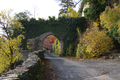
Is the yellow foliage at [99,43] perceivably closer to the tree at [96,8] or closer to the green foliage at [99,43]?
the green foliage at [99,43]

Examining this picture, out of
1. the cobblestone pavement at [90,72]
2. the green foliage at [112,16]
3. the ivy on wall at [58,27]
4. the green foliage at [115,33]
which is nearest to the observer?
the cobblestone pavement at [90,72]

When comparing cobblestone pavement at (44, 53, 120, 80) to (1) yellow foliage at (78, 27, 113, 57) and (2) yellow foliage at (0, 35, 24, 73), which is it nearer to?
(1) yellow foliage at (78, 27, 113, 57)

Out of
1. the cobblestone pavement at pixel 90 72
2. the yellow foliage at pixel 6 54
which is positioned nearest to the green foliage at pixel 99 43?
the cobblestone pavement at pixel 90 72

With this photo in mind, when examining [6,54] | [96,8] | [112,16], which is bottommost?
[6,54]

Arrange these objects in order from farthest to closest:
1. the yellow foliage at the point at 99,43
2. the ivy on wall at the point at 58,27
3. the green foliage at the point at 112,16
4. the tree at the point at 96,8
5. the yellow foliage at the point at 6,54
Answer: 1. the ivy on wall at the point at 58,27
2. the tree at the point at 96,8
3. the yellow foliage at the point at 6,54
4. the yellow foliage at the point at 99,43
5. the green foliage at the point at 112,16

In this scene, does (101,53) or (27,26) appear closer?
(101,53)

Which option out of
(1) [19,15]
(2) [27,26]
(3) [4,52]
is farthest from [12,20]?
(1) [19,15]

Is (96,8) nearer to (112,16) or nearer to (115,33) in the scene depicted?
(112,16)

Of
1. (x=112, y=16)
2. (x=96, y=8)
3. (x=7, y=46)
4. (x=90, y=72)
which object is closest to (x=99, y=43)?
(x=112, y=16)

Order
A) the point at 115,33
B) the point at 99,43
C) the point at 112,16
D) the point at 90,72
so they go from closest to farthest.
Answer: the point at 90,72 → the point at 115,33 → the point at 112,16 → the point at 99,43

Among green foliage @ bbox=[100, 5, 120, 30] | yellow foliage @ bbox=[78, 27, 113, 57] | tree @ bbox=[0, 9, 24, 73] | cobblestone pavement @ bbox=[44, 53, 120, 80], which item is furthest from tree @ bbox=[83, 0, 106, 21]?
tree @ bbox=[0, 9, 24, 73]

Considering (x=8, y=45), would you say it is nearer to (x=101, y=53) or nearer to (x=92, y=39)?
(x=92, y=39)

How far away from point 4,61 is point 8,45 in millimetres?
1732

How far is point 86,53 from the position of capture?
12.2 m
